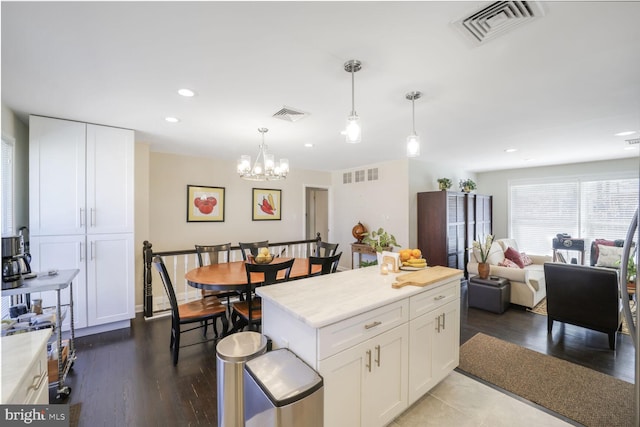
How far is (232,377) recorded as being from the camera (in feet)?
5.26

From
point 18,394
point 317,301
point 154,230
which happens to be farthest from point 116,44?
point 154,230

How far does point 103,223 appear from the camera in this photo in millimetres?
3154

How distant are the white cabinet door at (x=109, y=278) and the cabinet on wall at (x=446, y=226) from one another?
486cm

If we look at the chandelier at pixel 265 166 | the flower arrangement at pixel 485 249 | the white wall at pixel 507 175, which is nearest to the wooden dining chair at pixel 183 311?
the chandelier at pixel 265 166

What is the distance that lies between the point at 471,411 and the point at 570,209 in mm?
5954

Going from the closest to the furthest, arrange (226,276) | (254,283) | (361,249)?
1. (254,283)
2. (226,276)
3. (361,249)

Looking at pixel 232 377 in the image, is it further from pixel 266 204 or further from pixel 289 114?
pixel 266 204

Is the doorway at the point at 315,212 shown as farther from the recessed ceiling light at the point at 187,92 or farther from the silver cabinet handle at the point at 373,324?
the silver cabinet handle at the point at 373,324

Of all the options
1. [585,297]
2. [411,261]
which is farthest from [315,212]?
[585,297]

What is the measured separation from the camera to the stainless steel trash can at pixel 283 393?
1.21 meters

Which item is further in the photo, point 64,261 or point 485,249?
point 485,249

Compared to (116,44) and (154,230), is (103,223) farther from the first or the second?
(116,44)

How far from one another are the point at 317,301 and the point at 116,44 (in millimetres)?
2028

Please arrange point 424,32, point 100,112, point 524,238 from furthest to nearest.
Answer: point 524,238 → point 100,112 → point 424,32
